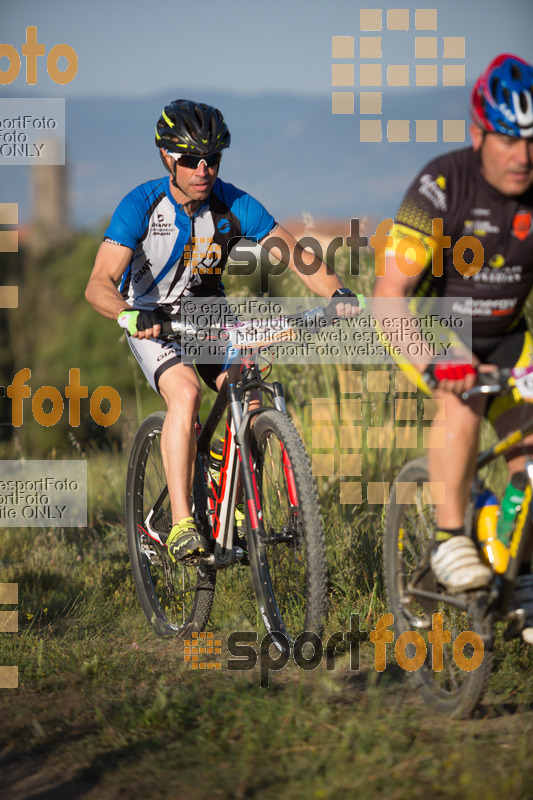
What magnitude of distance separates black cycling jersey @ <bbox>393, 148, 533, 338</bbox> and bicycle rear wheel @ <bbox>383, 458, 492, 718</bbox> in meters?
0.73

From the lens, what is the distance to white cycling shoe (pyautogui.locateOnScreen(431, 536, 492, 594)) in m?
2.99

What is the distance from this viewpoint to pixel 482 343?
336cm

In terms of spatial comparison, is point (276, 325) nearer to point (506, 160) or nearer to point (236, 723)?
point (506, 160)

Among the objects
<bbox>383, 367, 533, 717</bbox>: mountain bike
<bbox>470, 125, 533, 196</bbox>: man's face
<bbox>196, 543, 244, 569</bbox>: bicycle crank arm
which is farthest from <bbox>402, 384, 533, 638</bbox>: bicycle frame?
<bbox>196, 543, 244, 569</bbox>: bicycle crank arm

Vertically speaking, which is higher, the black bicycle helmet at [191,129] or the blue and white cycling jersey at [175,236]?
the black bicycle helmet at [191,129]

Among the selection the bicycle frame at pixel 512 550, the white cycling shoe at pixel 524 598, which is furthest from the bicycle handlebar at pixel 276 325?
the white cycling shoe at pixel 524 598

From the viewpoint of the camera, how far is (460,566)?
3.03 meters

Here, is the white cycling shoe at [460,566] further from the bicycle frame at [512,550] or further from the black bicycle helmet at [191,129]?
the black bicycle helmet at [191,129]

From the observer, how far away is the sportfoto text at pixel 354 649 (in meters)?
3.37

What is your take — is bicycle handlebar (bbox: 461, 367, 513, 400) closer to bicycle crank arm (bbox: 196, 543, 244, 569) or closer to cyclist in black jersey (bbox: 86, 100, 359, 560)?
cyclist in black jersey (bbox: 86, 100, 359, 560)

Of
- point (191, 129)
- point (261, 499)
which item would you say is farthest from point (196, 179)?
point (261, 499)

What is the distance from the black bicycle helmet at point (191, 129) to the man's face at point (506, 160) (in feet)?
5.12

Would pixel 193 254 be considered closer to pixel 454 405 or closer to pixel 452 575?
pixel 454 405

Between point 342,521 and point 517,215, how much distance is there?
2672 mm
